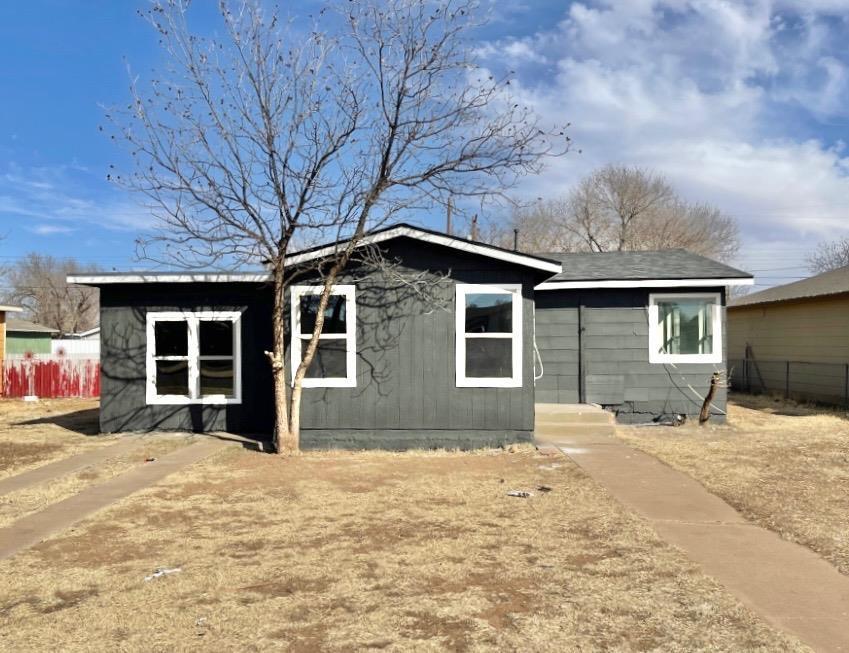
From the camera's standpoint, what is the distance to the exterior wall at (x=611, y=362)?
12.9 metres

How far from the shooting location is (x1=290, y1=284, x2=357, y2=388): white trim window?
10109mm

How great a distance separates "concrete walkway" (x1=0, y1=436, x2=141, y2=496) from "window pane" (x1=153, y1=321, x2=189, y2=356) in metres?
1.54

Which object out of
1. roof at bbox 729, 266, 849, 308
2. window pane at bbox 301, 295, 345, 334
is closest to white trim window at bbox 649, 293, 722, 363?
roof at bbox 729, 266, 849, 308

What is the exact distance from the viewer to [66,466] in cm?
915

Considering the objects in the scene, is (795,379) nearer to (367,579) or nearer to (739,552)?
(739,552)

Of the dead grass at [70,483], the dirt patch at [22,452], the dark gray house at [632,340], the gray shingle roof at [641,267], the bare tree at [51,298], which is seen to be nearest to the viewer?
the dead grass at [70,483]

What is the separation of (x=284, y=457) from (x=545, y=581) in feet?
18.6

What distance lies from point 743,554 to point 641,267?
29.5ft

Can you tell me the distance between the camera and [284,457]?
958 cm

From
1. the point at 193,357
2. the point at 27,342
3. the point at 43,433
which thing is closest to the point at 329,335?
the point at 193,357

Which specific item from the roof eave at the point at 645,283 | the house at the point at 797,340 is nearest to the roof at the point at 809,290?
the house at the point at 797,340

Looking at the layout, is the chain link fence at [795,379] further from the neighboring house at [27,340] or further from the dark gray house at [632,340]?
the neighboring house at [27,340]

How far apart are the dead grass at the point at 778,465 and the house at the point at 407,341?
5.47 feet

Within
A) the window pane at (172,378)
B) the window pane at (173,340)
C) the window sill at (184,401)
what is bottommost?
the window sill at (184,401)
